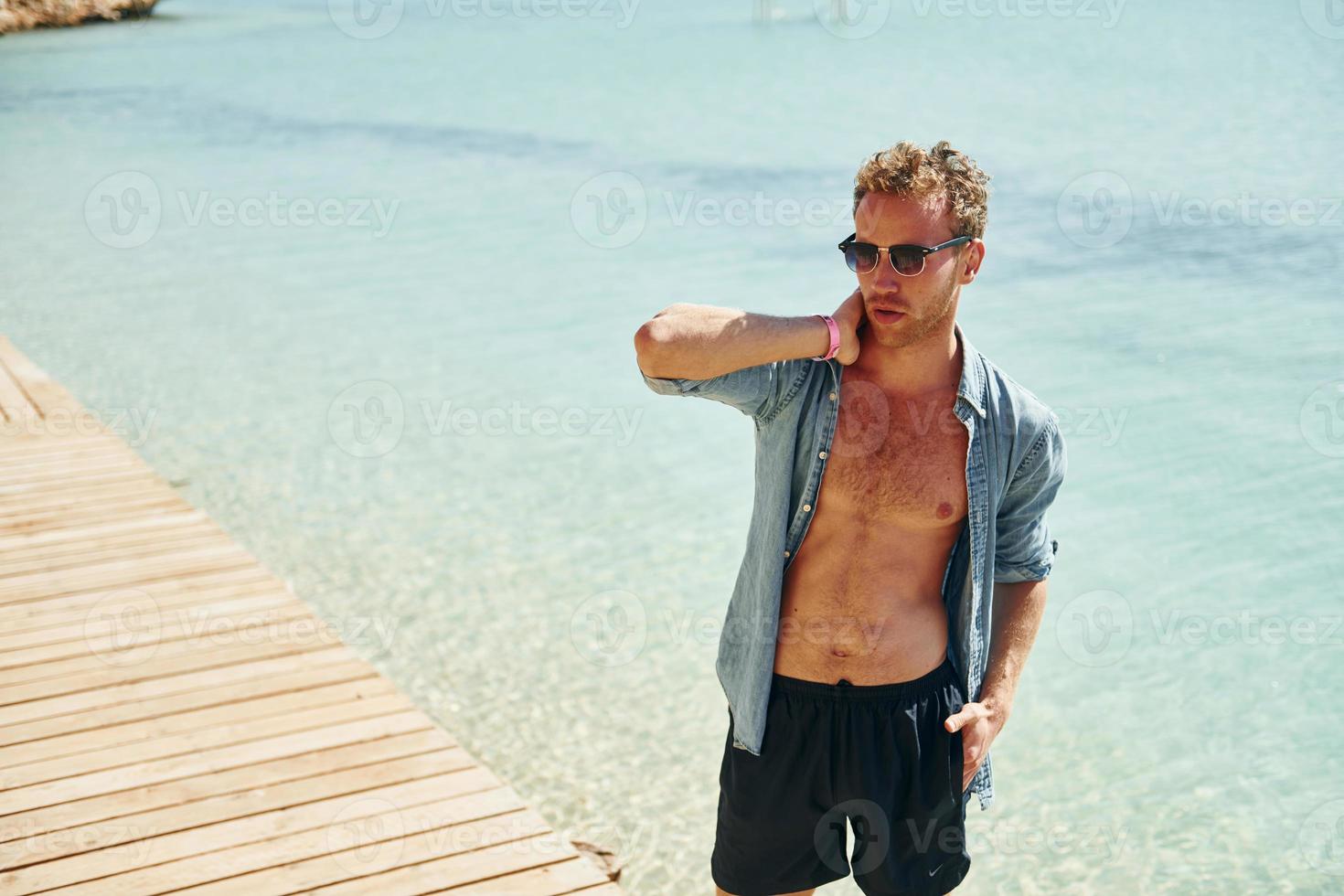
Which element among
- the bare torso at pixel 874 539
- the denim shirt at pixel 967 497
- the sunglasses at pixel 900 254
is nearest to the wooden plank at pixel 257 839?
the denim shirt at pixel 967 497

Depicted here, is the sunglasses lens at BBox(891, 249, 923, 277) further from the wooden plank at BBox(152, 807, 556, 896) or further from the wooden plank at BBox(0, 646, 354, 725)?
the wooden plank at BBox(0, 646, 354, 725)

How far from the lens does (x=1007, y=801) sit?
499 cm

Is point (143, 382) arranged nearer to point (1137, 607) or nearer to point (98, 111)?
point (1137, 607)

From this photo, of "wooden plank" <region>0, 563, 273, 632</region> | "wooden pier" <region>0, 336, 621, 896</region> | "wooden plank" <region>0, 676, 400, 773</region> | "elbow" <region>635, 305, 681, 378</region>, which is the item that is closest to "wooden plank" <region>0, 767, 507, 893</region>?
"wooden pier" <region>0, 336, 621, 896</region>

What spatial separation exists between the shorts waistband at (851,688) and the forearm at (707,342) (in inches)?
28.5

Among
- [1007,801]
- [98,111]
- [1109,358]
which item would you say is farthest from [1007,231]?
[98,111]

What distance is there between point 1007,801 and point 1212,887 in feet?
2.61

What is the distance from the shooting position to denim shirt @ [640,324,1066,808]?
8.46ft

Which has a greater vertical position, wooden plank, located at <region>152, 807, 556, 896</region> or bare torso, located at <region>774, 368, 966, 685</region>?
bare torso, located at <region>774, 368, 966, 685</region>

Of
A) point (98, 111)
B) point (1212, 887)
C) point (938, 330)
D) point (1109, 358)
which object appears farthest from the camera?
point (98, 111)

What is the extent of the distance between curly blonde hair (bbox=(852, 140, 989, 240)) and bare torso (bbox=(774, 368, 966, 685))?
1.25 ft

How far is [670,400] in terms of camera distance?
9.51 metres

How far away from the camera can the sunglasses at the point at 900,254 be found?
2426 millimetres

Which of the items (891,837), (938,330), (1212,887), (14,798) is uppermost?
(938,330)
